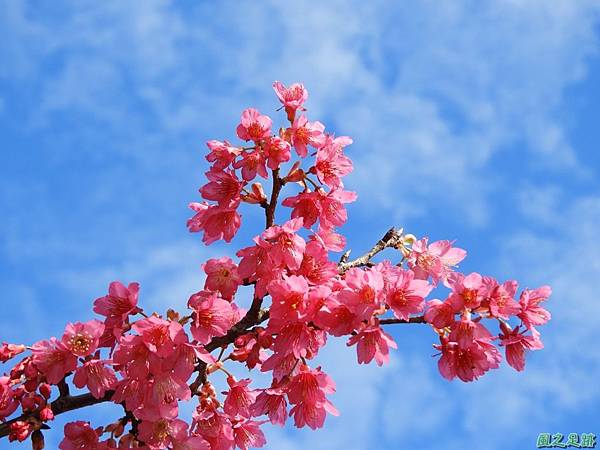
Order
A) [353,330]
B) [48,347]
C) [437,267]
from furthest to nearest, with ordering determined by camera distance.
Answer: [437,267] → [48,347] → [353,330]

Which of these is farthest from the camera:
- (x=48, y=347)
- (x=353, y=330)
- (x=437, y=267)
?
(x=437, y=267)

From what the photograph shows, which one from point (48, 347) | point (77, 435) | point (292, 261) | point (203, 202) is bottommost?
point (77, 435)

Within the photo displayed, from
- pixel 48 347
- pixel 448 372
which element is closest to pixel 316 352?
pixel 448 372

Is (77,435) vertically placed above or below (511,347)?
below

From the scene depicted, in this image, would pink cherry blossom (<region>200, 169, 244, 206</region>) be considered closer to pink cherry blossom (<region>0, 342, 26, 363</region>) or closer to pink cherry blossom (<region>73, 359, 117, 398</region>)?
pink cherry blossom (<region>73, 359, 117, 398</region>)

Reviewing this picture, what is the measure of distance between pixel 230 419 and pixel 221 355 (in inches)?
14.0

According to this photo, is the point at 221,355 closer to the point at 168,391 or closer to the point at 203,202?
the point at 168,391

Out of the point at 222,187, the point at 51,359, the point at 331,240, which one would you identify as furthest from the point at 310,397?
the point at 51,359

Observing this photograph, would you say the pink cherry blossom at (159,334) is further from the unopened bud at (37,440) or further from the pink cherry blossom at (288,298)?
the unopened bud at (37,440)

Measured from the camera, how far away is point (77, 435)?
4.06 metres

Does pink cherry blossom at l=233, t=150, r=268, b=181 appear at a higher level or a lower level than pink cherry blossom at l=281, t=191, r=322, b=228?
higher

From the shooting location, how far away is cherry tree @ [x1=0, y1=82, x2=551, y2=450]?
12.0 feet

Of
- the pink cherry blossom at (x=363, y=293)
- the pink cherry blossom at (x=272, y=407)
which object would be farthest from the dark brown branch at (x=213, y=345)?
the pink cherry blossom at (x=363, y=293)

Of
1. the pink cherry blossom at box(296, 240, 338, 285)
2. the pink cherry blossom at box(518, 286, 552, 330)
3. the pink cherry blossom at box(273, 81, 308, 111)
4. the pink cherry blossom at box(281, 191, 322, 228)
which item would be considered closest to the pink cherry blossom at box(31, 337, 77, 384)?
the pink cherry blossom at box(296, 240, 338, 285)
